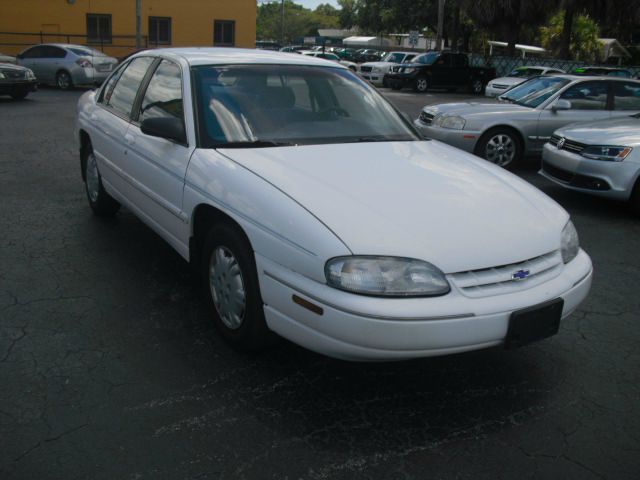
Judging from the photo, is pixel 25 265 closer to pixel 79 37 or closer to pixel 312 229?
pixel 312 229

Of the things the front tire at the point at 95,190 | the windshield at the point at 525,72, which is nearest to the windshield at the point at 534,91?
the front tire at the point at 95,190

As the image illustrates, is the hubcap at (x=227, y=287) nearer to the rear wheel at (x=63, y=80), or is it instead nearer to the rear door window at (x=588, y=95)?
the rear door window at (x=588, y=95)

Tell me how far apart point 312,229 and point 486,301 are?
821 millimetres

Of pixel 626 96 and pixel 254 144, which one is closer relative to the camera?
pixel 254 144

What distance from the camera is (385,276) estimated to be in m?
2.83

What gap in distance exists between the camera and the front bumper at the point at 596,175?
21.9 ft

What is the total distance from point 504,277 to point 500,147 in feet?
21.4

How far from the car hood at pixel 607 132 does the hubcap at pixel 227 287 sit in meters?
4.89

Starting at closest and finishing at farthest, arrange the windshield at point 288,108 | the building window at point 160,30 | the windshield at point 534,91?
the windshield at point 288,108
the windshield at point 534,91
the building window at point 160,30

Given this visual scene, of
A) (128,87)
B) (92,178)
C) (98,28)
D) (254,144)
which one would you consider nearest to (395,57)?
(98,28)

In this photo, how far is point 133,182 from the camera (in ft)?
15.2

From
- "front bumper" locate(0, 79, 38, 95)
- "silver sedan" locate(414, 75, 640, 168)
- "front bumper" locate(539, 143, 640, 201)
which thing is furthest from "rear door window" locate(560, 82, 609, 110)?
"front bumper" locate(0, 79, 38, 95)

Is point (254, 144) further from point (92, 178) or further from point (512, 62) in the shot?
point (512, 62)

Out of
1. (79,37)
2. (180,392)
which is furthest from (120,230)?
(79,37)
